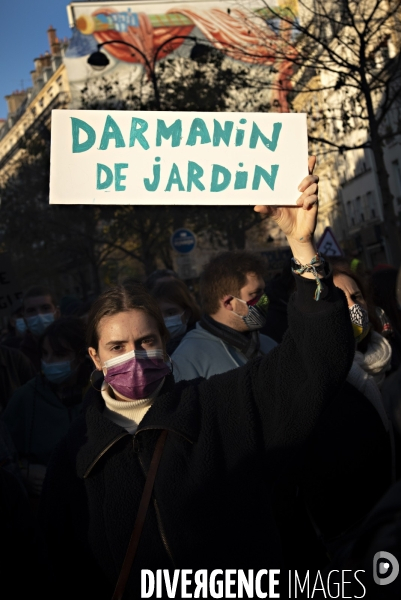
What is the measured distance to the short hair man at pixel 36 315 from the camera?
26.8ft

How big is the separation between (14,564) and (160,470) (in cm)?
82

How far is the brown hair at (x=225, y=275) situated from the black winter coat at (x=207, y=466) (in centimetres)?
152

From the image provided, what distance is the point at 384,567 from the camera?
1.53 metres

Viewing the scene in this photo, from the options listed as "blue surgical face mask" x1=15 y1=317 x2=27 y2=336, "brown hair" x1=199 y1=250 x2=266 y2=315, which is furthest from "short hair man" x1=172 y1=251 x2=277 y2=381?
"blue surgical face mask" x1=15 y1=317 x2=27 y2=336

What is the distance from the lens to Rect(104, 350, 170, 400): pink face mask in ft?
10.4

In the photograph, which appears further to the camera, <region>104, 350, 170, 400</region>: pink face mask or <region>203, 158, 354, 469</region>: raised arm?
<region>104, 350, 170, 400</region>: pink face mask

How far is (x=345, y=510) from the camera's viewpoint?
3641 mm

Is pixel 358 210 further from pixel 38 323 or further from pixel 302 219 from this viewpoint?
pixel 302 219

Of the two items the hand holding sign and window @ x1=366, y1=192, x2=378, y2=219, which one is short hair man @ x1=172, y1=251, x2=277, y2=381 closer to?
the hand holding sign

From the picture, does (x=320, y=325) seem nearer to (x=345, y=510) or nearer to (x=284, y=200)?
(x=284, y=200)

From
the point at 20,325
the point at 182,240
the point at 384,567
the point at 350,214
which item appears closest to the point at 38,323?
the point at 20,325

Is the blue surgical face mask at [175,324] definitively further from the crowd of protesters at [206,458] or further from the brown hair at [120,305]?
the brown hair at [120,305]

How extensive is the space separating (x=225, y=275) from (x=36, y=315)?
13.3ft

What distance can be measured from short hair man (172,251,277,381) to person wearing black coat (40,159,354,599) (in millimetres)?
1218
